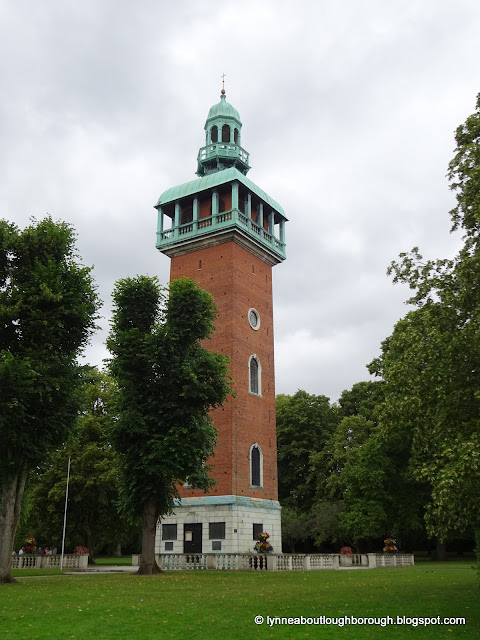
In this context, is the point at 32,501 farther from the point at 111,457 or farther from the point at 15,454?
the point at 15,454

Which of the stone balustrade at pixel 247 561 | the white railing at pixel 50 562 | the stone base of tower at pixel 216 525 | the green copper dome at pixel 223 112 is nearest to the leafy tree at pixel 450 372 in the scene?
the stone balustrade at pixel 247 561

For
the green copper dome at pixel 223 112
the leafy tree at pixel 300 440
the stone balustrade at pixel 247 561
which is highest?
the green copper dome at pixel 223 112

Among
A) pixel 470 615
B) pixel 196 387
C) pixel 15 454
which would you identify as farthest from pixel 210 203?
pixel 470 615

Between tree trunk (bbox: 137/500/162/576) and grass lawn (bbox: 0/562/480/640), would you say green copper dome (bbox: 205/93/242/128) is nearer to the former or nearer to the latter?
tree trunk (bbox: 137/500/162/576)

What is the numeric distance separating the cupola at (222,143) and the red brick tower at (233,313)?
3.0 inches

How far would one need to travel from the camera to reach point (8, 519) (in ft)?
73.7

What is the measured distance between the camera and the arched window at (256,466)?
37.2 meters

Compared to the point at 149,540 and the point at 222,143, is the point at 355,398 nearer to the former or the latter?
the point at 222,143

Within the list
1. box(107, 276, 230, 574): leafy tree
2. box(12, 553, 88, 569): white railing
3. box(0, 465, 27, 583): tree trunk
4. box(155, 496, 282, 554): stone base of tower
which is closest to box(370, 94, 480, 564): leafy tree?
box(107, 276, 230, 574): leafy tree

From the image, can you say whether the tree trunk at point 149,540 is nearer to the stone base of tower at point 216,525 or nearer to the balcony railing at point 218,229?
the stone base of tower at point 216,525

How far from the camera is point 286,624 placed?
11.9m

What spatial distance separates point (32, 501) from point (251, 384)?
18.8 metres

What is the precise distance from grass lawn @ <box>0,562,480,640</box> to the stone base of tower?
12582 mm

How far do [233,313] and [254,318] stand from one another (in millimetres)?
2842
